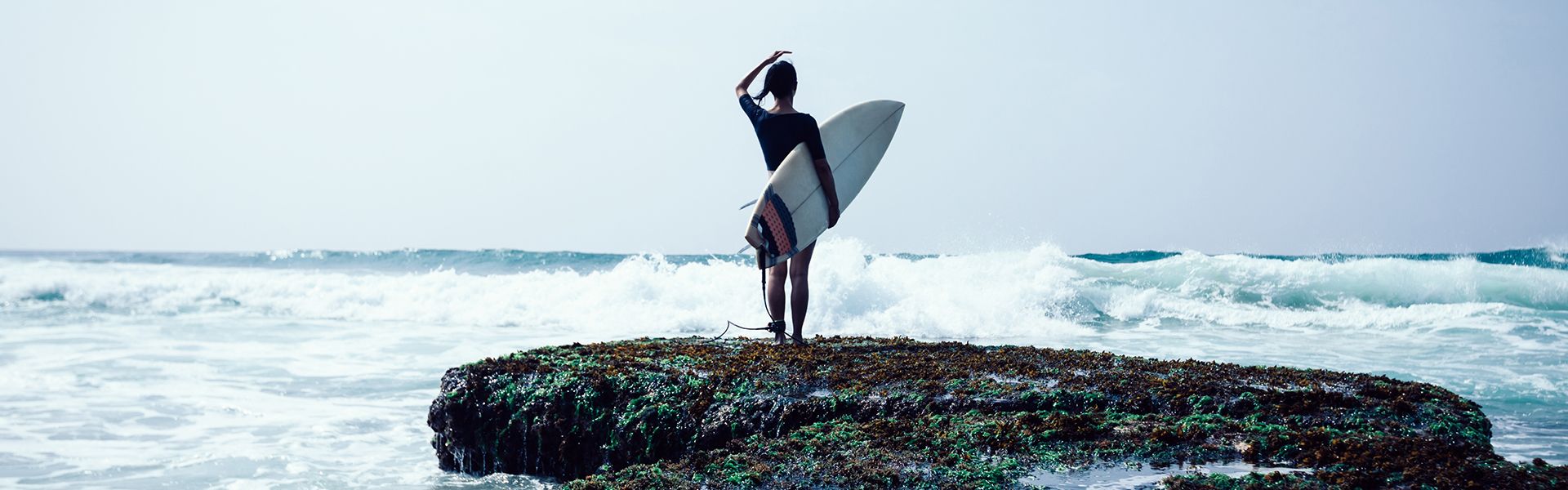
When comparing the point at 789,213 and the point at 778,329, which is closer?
the point at 789,213

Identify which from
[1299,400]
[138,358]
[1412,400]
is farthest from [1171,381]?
[138,358]

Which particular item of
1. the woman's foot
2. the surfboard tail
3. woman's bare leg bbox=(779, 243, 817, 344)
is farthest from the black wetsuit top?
the woman's foot

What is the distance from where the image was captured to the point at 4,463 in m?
6.49

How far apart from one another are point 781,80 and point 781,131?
316 millimetres

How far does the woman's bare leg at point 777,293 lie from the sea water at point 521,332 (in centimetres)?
181

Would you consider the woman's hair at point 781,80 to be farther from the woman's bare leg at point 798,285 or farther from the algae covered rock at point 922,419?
the algae covered rock at point 922,419

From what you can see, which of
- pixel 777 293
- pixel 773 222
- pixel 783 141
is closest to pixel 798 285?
pixel 777 293

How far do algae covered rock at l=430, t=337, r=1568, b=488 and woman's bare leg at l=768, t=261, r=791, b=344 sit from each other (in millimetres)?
237

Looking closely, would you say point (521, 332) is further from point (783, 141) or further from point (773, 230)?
point (783, 141)

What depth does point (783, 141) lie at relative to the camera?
5.95m

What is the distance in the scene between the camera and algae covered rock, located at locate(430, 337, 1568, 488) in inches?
126

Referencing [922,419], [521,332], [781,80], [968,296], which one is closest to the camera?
[922,419]

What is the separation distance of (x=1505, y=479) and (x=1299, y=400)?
1119mm

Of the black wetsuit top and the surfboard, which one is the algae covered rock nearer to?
the surfboard
